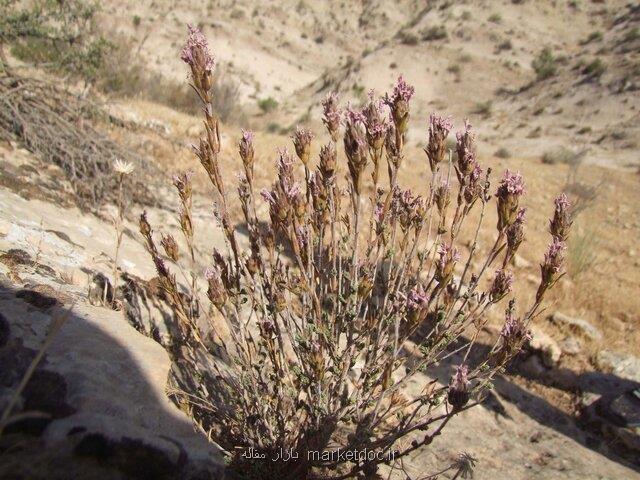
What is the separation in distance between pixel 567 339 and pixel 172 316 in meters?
4.08

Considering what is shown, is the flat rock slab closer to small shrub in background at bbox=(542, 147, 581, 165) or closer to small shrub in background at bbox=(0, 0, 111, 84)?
small shrub in background at bbox=(0, 0, 111, 84)

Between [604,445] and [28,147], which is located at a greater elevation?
[28,147]

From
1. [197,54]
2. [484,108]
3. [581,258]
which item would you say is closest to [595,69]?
[484,108]

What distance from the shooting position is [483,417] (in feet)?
11.2

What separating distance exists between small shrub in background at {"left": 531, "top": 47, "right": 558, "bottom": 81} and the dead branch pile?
21.7 meters

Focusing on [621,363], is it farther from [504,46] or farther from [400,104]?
[504,46]

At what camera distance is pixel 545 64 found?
73.8ft

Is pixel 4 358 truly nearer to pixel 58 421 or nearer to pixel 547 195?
pixel 58 421

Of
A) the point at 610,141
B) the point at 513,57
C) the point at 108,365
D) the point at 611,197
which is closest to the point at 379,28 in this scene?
the point at 513,57

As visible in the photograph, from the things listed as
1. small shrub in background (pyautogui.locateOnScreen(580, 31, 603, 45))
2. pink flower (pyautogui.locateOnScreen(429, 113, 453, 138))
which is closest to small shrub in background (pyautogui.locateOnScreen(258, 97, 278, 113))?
small shrub in background (pyautogui.locateOnScreen(580, 31, 603, 45))

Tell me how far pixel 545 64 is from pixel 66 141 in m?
24.6

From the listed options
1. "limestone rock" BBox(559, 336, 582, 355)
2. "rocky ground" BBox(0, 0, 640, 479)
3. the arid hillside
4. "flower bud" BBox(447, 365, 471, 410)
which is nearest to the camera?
"rocky ground" BBox(0, 0, 640, 479)

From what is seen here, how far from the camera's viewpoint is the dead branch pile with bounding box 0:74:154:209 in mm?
4090

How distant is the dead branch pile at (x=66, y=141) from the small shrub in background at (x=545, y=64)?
21.7 m
